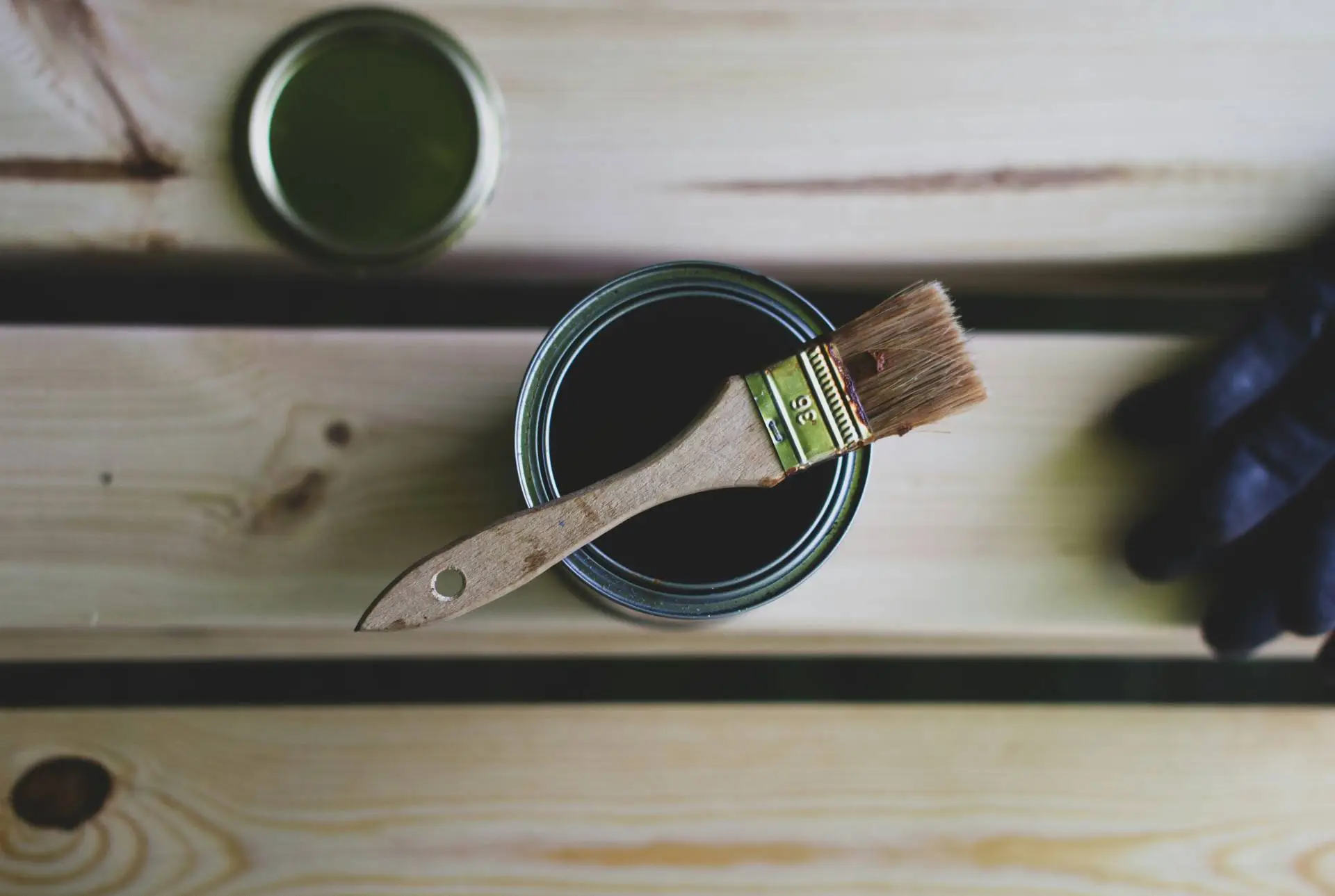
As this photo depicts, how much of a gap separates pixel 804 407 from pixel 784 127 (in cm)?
25

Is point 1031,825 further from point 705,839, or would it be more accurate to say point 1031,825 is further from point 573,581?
point 573,581

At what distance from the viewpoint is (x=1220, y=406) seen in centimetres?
61

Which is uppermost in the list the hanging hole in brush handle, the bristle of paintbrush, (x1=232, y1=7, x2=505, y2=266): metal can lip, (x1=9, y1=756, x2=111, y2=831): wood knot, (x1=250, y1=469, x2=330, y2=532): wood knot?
(x1=232, y1=7, x2=505, y2=266): metal can lip

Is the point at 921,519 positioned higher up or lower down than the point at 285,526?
lower down

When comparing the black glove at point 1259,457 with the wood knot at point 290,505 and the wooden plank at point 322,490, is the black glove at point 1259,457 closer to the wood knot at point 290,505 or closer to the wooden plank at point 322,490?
the wooden plank at point 322,490

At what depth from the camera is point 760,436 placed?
0.46 m

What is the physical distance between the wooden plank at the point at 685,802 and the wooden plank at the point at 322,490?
0.07 meters

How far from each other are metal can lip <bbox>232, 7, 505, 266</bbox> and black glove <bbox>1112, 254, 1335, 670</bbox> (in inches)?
16.1

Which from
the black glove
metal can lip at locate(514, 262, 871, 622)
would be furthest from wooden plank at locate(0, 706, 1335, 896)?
metal can lip at locate(514, 262, 871, 622)

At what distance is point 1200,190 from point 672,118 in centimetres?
33

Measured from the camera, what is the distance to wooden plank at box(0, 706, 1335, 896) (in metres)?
0.65

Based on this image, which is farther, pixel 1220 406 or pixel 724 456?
pixel 1220 406

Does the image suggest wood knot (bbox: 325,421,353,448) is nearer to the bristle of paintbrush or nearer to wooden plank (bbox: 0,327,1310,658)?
wooden plank (bbox: 0,327,1310,658)

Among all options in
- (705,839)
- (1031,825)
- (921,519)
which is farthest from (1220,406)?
(705,839)
